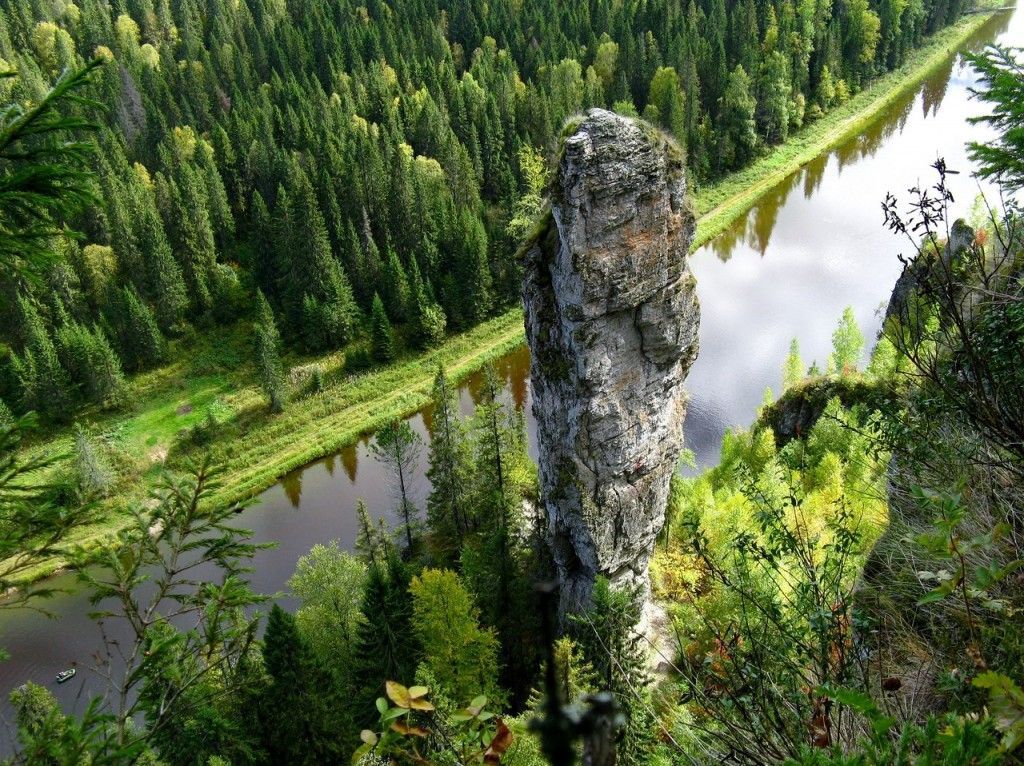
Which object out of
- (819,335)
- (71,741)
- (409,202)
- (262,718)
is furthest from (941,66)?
(71,741)

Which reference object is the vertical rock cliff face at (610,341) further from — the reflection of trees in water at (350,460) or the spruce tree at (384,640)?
the reflection of trees in water at (350,460)

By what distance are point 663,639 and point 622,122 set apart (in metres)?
17.5

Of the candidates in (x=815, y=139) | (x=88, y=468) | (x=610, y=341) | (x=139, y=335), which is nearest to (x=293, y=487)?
(x=88, y=468)

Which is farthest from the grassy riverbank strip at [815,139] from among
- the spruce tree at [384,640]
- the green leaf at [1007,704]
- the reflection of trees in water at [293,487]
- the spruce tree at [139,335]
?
the green leaf at [1007,704]

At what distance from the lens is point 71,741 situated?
5.70 meters

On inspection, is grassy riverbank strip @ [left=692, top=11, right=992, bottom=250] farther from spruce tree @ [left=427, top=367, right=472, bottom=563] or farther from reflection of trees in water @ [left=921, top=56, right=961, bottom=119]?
spruce tree @ [left=427, top=367, right=472, bottom=563]

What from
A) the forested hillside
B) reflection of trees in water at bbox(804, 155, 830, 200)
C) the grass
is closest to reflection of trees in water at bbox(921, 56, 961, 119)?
the forested hillside

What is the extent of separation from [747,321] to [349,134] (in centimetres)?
4171

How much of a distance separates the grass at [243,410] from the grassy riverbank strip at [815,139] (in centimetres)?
216

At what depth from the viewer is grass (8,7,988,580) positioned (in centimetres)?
4456

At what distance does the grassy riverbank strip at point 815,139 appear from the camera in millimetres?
65062

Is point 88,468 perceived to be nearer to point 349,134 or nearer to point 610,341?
point 610,341

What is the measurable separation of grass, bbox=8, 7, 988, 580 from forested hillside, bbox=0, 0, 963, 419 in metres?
1.91

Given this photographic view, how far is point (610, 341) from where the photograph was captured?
2120cm
